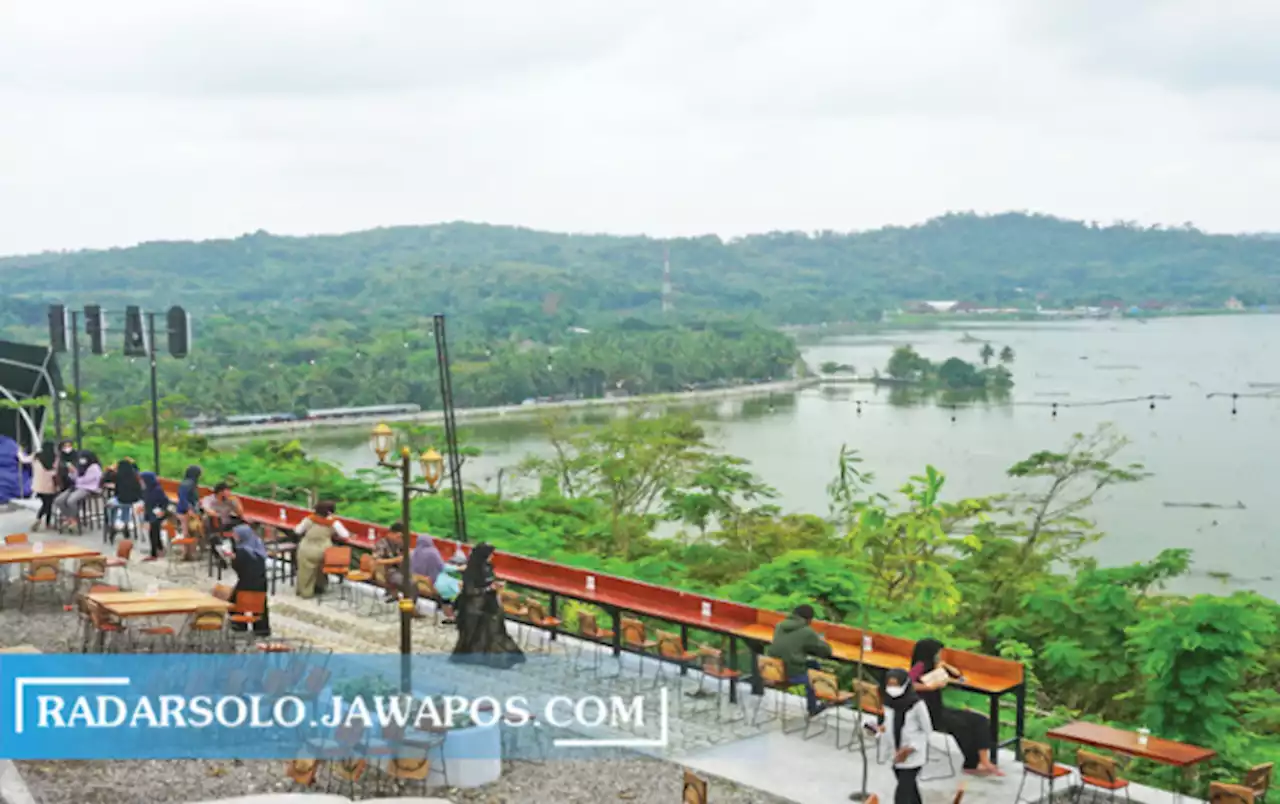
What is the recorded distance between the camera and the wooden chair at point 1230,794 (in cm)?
720

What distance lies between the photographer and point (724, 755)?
8992mm

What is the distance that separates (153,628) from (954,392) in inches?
3914

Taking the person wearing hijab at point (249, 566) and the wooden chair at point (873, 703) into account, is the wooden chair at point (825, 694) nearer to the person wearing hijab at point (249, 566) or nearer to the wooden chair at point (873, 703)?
the wooden chair at point (873, 703)

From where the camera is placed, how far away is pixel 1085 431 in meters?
86.1

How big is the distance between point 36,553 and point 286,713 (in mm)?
5181

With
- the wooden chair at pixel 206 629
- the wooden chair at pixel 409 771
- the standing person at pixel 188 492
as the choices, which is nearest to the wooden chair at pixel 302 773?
the wooden chair at pixel 409 771

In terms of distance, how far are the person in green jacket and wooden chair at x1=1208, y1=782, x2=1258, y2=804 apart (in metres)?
2.86

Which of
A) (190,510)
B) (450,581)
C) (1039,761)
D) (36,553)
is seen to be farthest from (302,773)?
(190,510)

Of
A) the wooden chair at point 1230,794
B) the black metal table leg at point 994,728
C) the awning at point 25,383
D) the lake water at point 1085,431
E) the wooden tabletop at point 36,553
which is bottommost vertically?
the lake water at point 1085,431

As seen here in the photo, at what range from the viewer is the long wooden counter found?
9039mm

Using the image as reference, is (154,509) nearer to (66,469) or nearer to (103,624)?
(66,469)

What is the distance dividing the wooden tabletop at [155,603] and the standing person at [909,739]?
18.2 ft

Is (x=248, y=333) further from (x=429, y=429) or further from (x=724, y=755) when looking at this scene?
(x=724, y=755)

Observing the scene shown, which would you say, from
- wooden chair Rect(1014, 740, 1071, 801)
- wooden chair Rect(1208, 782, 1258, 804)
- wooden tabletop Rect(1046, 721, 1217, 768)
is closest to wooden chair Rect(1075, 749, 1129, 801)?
wooden chair Rect(1014, 740, 1071, 801)
